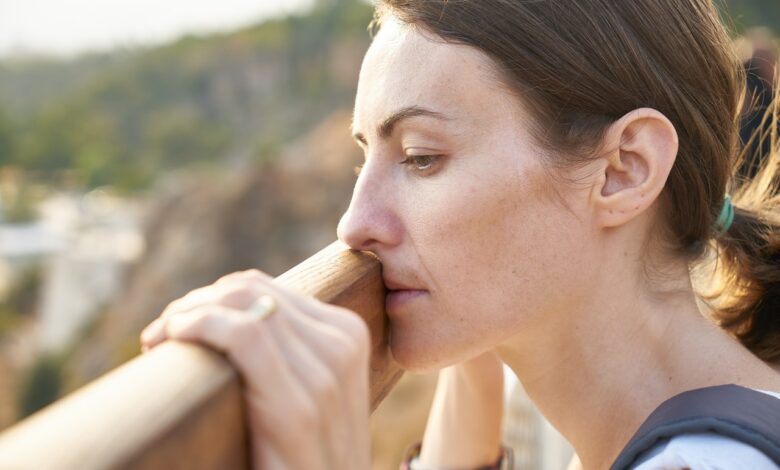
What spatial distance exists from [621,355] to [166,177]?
47.2 meters

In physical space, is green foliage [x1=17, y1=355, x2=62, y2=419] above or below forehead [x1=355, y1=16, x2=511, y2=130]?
below

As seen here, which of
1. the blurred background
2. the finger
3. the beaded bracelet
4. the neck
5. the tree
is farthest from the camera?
the tree

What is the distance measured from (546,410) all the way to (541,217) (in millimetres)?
427

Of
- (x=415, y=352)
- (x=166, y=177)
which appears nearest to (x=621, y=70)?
(x=415, y=352)

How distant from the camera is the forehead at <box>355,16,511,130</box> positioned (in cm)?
118

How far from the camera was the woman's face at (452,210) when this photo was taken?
1167 mm

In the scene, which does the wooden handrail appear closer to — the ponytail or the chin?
the chin

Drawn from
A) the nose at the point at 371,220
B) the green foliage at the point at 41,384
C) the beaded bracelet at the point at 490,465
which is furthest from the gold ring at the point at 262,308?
the green foliage at the point at 41,384

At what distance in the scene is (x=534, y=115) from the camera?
4.00ft

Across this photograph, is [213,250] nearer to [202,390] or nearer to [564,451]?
[564,451]

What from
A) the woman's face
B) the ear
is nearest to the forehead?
the woman's face

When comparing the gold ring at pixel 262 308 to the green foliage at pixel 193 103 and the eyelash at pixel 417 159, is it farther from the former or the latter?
the green foliage at pixel 193 103

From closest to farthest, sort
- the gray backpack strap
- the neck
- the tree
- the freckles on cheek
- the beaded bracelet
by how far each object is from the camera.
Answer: the gray backpack strap → the freckles on cheek → the neck → the beaded bracelet → the tree

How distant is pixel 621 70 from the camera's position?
1234 mm
